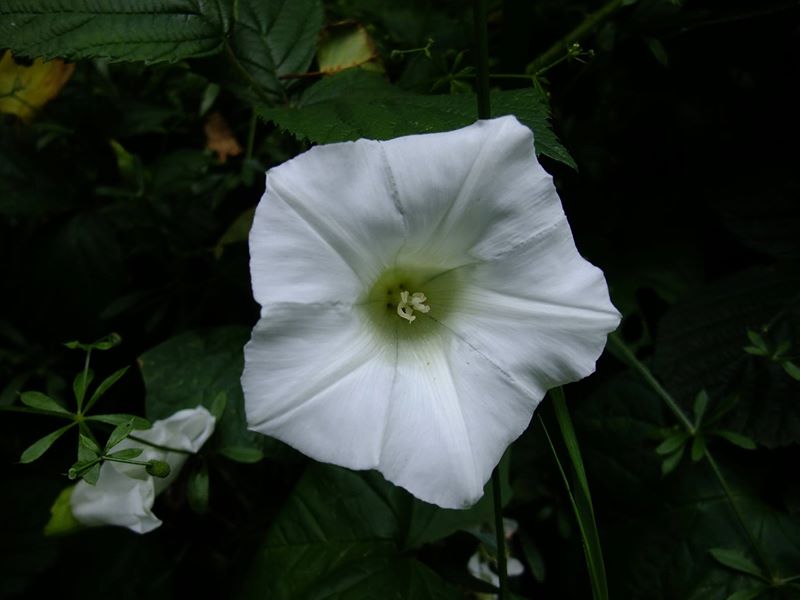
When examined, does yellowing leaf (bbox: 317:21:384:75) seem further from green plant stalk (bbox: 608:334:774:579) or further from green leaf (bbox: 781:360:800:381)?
green leaf (bbox: 781:360:800:381)

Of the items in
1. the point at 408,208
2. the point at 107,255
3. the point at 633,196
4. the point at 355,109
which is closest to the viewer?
the point at 408,208

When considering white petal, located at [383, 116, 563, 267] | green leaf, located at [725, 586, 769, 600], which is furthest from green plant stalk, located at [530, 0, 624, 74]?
green leaf, located at [725, 586, 769, 600]

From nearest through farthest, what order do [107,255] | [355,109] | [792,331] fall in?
[355,109]
[792,331]
[107,255]

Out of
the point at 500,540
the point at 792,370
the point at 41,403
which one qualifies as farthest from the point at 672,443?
the point at 41,403

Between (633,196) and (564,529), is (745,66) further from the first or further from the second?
(564,529)

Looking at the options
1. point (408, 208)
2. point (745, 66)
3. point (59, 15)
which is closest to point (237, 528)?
point (408, 208)
